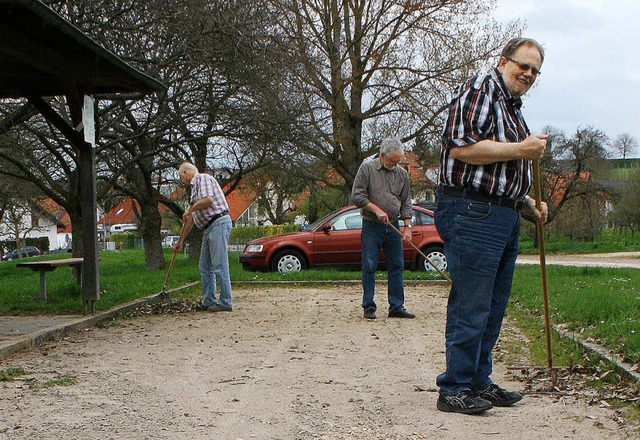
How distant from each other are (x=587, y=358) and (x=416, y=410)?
189 centimetres

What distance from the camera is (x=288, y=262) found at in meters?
17.6

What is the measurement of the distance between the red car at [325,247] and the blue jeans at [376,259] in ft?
26.5

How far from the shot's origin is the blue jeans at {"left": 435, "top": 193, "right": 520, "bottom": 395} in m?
4.46

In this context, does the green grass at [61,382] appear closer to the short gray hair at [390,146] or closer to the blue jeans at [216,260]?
the blue jeans at [216,260]

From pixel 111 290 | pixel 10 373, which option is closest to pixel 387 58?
pixel 111 290

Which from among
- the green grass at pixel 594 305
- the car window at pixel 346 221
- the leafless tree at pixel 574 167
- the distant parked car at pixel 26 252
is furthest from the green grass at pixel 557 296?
the distant parked car at pixel 26 252

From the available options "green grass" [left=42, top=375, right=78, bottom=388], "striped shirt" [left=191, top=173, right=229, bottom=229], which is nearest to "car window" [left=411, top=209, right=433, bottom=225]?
"striped shirt" [left=191, top=173, right=229, bottom=229]

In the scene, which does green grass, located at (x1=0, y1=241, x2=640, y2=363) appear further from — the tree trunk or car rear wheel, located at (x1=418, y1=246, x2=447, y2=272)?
the tree trunk

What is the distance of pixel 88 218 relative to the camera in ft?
30.5

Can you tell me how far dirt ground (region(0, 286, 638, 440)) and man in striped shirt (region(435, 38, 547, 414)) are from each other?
387 millimetres

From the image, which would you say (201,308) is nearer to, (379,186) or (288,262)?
(379,186)

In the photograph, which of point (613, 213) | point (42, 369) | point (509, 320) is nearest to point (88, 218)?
point (42, 369)

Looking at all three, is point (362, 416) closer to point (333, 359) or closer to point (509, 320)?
point (333, 359)

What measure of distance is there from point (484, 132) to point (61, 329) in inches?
205
